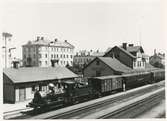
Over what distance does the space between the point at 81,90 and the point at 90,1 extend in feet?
24.0

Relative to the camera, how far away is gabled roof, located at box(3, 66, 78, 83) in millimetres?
20781

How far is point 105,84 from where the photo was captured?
2217cm

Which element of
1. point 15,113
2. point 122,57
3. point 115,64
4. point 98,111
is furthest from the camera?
point 122,57

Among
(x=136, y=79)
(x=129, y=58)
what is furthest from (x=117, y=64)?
(x=136, y=79)

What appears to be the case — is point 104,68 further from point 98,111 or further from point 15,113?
point 15,113

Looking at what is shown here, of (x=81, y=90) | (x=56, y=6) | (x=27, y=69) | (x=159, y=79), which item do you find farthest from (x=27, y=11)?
(x=159, y=79)

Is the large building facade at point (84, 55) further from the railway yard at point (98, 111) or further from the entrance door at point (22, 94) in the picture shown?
the railway yard at point (98, 111)

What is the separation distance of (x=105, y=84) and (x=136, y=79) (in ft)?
24.3

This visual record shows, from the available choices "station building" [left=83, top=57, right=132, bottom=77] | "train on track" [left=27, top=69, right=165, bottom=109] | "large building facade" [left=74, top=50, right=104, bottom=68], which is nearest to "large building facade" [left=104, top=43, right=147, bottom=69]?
"station building" [left=83, top=57, right=132, bottom=77]

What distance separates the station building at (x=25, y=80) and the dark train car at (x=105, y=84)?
13.8 ft

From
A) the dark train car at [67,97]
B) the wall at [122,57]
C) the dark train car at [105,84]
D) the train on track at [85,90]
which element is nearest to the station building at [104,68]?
the wall at [122,57]

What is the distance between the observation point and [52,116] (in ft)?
49.1

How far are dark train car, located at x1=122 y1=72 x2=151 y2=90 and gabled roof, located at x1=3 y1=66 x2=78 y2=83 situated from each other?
5794 millimetres

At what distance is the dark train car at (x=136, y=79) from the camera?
26562mm
